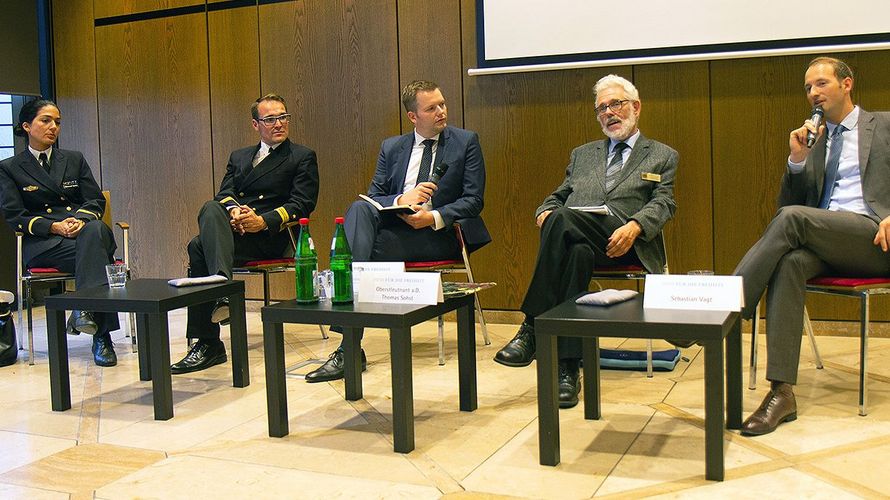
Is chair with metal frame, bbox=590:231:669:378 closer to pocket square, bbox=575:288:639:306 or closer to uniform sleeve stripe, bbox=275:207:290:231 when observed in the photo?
pocket square, bbox=575:288:639:306

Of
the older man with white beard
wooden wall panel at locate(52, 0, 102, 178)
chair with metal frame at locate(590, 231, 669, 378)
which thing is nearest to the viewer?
the older man with white beard

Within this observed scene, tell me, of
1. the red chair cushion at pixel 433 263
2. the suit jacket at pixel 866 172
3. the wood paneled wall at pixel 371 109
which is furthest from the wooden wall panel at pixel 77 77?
the suit jacket at pixel 866 172

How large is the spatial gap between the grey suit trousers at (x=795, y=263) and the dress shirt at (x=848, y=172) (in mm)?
210

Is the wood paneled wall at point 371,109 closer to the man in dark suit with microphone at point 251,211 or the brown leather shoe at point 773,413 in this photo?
the man in dark suit with microphone at point 251,211

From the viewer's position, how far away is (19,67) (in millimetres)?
5340

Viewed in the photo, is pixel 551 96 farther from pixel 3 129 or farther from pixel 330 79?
pixel 3 129

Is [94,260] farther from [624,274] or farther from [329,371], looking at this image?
[624,274]

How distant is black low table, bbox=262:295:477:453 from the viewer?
7.27ft

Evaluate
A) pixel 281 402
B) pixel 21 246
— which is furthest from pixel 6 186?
pixel 281 402

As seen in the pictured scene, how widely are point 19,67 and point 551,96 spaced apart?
359 cm

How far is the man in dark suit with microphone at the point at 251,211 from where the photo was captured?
3.41 m

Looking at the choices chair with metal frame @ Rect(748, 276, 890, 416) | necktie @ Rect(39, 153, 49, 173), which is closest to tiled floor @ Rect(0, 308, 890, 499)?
chair with metal frame @ Rect(748, 276, 890, 416)

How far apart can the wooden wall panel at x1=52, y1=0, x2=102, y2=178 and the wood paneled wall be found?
0.01m

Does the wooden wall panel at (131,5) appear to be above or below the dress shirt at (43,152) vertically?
above
